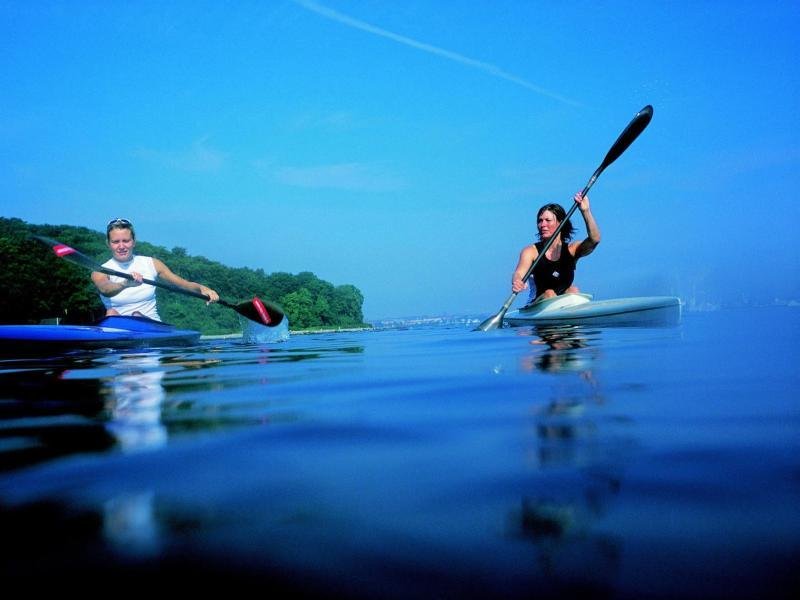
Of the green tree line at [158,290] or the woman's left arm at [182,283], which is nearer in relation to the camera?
the woman's left arm at [182,283]

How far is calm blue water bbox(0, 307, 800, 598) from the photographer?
81 centimetres

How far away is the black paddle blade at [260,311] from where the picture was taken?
925cm

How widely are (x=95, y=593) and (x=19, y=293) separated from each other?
48334mm

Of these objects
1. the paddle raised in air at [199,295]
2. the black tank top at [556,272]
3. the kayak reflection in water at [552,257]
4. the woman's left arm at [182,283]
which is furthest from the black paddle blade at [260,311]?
the black tank top at [556,272]

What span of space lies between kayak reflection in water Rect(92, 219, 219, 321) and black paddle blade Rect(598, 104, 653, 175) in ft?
22.6

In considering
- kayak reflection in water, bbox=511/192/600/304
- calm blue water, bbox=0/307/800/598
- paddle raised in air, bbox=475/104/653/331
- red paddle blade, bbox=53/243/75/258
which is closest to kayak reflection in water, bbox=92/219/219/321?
red paddle blade, bbox=53/243/75/258

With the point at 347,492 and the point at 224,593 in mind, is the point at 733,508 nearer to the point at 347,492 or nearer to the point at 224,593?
the point at 347,492

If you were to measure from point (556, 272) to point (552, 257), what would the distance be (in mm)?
268

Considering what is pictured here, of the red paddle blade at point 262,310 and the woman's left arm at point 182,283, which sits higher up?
the woman's left arm at point 182,283

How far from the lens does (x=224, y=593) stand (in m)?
0.77

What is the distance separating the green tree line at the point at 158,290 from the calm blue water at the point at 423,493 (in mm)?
18756

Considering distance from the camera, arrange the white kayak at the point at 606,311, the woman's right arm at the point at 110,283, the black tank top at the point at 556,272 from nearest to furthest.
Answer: the woman's right arm at the point at 110,283, the white kayak at the point at 606,311, the black tank top at the point at 556,272

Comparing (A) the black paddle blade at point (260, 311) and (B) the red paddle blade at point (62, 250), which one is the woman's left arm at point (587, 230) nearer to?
(A) the black paddle blade at point (260, 311)

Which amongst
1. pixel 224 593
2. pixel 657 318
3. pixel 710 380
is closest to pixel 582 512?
pixel 224 593
